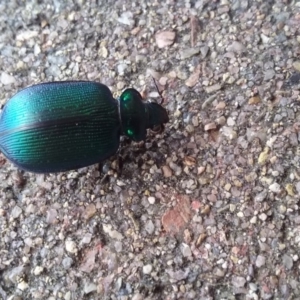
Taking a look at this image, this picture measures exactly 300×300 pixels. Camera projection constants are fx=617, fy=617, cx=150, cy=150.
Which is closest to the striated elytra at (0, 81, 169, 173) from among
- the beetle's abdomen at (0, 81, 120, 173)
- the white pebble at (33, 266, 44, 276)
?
the beetle's abdomen at (0, 81, 120, 173)

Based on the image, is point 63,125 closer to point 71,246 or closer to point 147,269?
point 71,246

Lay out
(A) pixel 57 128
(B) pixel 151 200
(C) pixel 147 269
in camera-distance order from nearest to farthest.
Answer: (A) pixel 57 128, (C) pixel 147 269, (B) pixel 151 200

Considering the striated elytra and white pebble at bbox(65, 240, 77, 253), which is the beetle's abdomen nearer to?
the striated elytra

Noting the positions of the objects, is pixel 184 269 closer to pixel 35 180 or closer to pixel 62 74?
pixel 35 180

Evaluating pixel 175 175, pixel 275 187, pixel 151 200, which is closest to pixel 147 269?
pixel 151 200

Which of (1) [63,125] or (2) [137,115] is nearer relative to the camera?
(1) [63,125]

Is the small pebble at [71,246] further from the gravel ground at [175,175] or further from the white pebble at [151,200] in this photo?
the white pebble at [151,200]
